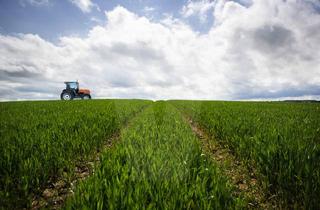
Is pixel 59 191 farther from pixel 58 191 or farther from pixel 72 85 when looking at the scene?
pixel 72 85

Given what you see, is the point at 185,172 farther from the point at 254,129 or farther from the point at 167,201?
the point at 254,129

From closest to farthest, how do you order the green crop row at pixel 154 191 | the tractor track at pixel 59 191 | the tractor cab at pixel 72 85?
the green crop row at pixel 154 191
the tractor track at pixel 59 191
the tractor cab at pixel 72 85

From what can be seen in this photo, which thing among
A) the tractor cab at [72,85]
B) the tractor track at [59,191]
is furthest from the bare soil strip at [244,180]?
the tractor cab at [72,85]

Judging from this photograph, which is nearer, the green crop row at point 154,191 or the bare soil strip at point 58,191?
the green crop row at point 154,191

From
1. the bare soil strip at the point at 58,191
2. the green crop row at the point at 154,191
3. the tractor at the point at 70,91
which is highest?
the tractor at the point at 70,91

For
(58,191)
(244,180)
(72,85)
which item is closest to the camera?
(58,191)

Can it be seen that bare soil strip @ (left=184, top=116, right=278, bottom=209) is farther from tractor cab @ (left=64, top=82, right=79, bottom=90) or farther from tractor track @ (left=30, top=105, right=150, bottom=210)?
tractor cab @ (left=64, top=82, right=79, bottom=90)

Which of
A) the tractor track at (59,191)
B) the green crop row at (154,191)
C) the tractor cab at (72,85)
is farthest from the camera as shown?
the tractor cab at (72,85)

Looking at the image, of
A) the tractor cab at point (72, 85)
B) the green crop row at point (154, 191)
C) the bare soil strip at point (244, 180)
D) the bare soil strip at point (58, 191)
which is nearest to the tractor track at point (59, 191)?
the bare soil strip at point (58, 191)

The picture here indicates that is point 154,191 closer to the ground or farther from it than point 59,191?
farther from it

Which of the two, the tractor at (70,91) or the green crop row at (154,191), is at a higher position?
the tractor at (70,91)

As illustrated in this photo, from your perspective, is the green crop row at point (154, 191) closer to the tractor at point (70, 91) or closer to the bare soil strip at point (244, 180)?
the bare soil strip at point (244, 180)

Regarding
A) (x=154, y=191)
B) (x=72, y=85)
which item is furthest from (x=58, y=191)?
(x=72, y=85)

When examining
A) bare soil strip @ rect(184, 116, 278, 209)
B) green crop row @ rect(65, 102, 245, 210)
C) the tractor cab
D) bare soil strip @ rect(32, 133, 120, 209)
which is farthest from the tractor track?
the tractor cab
